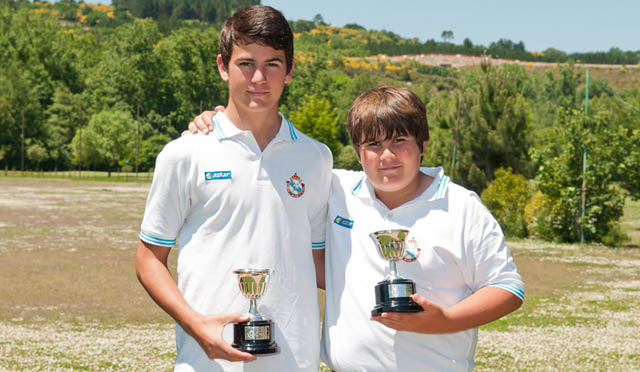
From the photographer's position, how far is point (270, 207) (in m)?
3.21

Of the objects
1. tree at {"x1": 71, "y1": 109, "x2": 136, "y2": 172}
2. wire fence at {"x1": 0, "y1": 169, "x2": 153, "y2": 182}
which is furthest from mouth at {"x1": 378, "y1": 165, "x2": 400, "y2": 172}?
tree at {"x1": 71, "y1": 109, "x2": 136, "y2": 172}

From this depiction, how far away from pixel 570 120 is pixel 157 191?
2652 centimetres

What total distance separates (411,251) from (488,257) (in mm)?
360

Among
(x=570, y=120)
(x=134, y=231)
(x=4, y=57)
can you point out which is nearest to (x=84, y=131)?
(x=4, y=57)

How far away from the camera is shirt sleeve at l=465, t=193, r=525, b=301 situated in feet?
10.3

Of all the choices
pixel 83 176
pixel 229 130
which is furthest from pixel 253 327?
pixel 83 176

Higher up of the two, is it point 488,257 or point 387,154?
point 387,154

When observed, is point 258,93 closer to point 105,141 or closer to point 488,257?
point 488,257

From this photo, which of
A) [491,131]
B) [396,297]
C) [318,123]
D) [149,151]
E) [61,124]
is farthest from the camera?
[61,124]

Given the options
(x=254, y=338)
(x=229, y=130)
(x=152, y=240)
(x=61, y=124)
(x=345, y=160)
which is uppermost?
(x=229, y=130)

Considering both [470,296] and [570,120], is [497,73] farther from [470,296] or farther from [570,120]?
[470,296]

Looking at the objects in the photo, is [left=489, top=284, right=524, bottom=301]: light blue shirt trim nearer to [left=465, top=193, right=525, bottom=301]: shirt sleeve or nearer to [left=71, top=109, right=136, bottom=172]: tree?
[left=465, top=193, right=525, bottom=301]: shirt sleeve

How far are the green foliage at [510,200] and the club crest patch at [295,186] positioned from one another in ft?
89.4

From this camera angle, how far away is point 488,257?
124 inches
